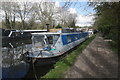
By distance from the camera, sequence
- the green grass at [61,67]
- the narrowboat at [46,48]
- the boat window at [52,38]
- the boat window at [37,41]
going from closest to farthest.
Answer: the green grass at [61,67]
the narrowboat at [46,48]
the boat window at [52,38]
the boat window at [37,41]

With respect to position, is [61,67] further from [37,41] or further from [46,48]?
[37,41]

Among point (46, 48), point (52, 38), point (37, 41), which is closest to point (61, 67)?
point (46, 48)

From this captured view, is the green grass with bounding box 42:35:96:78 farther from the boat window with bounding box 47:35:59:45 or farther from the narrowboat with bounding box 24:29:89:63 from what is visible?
the boat window with bounding box 47:35:59:45

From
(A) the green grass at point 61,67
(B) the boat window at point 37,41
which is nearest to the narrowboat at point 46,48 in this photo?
(B) the boat window at point 37,41

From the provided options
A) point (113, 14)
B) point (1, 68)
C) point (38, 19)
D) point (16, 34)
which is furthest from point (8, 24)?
point (113, 14)

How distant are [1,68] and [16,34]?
38.5 feet

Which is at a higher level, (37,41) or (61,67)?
(37,41)

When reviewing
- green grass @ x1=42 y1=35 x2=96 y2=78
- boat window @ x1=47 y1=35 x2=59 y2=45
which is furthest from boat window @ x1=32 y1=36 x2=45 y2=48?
green grass @ x1=42 y1=35 x2=96 y2=78

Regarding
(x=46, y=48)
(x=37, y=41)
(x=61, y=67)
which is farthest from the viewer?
(x=37, y=41)

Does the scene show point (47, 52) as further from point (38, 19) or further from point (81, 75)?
point (38, 19)

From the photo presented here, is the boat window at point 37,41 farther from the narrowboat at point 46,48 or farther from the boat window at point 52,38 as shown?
the boat window at point 52,38

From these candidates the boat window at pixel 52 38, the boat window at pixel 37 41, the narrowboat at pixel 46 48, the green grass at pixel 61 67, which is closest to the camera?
the green grass at pixel 61 67

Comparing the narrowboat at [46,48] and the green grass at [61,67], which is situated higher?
the narrowboat at [46,48]

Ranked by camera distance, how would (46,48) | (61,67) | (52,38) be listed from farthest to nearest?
1. (52,38)
2. (46,48)
3. (61,67)
